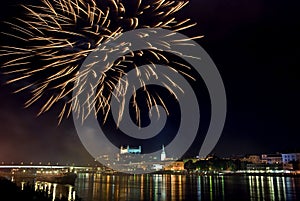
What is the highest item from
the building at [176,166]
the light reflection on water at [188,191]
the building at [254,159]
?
the building at [254,159]

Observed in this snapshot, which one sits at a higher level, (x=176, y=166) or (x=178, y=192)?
(x=178, y=192)

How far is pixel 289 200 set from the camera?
26453 millimetres

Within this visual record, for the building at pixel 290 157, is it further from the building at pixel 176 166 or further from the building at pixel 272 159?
the building at pixel 176 166

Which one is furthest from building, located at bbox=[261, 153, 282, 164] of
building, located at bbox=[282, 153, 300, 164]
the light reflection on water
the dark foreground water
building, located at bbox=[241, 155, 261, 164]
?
the dark foreground water

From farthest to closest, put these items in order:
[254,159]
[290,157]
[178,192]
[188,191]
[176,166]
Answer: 1. [176,166]
2. [254,159]
3. [290,157]
4. [188,191]
5. [178,192]

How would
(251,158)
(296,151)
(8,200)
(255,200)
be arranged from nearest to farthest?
(8,200)
(255,200)
(296,151)
(251,158)

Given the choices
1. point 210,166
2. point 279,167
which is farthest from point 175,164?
point 279,167

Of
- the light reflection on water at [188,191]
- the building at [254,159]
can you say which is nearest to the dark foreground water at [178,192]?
the light reflection on water at [188,191]

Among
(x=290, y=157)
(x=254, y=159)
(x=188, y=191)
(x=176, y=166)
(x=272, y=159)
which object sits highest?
(x=290, y=157)

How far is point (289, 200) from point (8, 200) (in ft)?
74.1

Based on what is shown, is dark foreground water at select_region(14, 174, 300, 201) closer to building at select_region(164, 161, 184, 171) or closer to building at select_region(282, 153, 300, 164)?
building at select_region(282, 153, 300, 164)

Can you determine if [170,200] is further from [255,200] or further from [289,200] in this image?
[289,200]

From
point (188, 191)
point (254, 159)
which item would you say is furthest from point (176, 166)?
point (188, 191)

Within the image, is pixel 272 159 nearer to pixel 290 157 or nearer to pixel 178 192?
pixel 290 157
